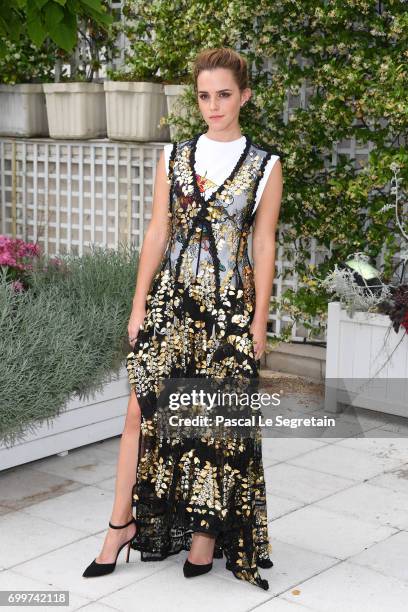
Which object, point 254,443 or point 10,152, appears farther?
point 10,152

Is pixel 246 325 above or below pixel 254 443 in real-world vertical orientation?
above

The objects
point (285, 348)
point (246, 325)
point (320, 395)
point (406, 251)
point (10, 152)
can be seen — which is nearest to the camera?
point (246, 325)

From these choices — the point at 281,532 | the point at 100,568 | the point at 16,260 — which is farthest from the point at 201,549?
the point at 16,260

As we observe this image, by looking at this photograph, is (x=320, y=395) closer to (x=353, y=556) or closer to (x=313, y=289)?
(x=313, y=289)

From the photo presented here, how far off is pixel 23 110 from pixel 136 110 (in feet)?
3.86

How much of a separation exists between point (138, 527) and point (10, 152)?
15.7 ft

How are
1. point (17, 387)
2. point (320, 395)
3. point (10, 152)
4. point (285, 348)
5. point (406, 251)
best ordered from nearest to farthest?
1. point (17, 387)
2. point (406, 251)
3. point (320, 395)
4. point (285, 348)
5. point (10, 152)

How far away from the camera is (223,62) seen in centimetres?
312

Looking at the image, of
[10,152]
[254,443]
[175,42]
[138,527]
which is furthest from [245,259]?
[10,152]

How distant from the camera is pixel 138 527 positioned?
134 inches

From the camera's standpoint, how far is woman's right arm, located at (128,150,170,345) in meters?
3.28

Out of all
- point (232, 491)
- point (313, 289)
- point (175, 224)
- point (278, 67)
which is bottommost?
point (232, 491)

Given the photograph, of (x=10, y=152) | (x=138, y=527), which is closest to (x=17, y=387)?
(x=138, y=527)

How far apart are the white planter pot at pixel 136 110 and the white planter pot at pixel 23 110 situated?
0.83 metres
